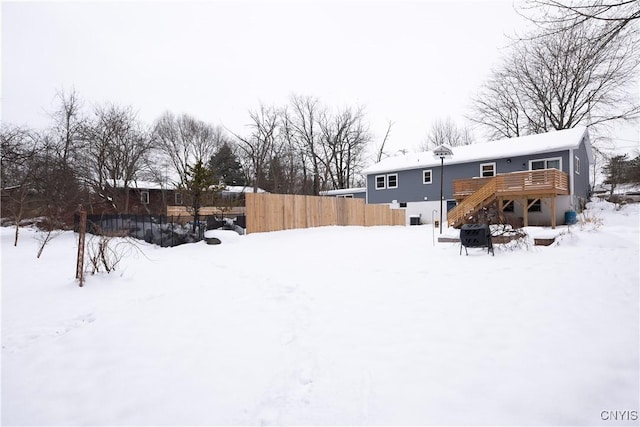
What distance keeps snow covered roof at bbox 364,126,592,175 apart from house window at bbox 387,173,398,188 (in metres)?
0.54

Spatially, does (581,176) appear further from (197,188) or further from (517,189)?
(197,188)

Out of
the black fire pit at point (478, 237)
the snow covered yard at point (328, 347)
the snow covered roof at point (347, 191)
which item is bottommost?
the snow covered yard at point (328, 347)

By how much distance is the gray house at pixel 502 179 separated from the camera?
15055 mm

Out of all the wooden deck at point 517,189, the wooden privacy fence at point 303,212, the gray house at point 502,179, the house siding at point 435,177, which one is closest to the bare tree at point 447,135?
the gray house at point 502,179

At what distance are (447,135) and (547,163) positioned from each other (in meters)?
18.6

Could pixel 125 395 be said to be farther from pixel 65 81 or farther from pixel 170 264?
pixel 65 81

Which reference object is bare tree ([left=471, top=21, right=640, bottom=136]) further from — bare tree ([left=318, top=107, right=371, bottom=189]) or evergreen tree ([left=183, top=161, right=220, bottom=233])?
evergreen tree ([left=183, top=161, right=220, bottom=233])

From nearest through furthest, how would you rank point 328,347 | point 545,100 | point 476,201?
1. point 328,347
2. point 476,201
3. point 545,100

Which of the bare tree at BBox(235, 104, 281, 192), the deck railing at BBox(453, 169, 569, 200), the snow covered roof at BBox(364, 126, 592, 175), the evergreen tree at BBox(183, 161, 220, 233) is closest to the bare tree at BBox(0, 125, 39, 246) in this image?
the evergreen tree at BBox(183, 161, 220, 233)

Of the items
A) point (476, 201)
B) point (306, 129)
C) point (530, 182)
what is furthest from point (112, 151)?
point (530, 182)

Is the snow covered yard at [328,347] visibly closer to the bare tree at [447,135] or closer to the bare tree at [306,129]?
the bare tree at [306,129]

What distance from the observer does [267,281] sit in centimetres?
548

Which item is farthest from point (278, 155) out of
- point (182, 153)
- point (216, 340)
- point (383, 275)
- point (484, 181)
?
point (216, 340)

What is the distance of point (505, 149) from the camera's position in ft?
63.2
